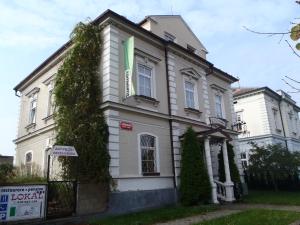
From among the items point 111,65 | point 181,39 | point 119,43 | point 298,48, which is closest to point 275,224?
point 298,48

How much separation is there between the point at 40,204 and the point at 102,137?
344cm

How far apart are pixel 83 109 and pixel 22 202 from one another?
4.57 metres

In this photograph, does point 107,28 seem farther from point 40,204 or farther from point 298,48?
point 298,48

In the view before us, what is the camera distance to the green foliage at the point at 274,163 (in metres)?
21.2

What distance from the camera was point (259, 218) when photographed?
33.7ft

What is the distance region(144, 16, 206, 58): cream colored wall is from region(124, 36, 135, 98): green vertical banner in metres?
3.82

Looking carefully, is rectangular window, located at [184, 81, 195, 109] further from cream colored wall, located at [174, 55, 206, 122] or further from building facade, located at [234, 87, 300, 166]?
building facade, located at [234, 87, 300, 166]

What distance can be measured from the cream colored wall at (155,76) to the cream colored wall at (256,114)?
1628cm

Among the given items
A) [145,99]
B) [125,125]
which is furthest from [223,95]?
[125,125]

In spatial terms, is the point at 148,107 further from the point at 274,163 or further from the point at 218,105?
the point at 274,163

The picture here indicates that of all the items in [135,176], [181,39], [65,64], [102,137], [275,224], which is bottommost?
[275,224]

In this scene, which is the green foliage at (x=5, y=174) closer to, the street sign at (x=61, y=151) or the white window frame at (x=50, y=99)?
the street sign at (x=61, y=151)

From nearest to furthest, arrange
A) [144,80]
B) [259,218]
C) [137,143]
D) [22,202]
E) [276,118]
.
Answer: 1. [22,202]
2. [259,218]
3. [137,143]
4. [144,80]
5. [276,118]

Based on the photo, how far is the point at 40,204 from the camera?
9922mm
